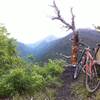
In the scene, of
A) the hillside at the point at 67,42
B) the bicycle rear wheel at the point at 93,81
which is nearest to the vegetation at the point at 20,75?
the bicycle rear wheel at the point at 93,81

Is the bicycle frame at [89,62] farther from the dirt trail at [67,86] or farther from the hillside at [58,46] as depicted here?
the hillside at [58,46]

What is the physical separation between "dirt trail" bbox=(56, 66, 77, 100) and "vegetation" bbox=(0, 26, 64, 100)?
17 centimetres

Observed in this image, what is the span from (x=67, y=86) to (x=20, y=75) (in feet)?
4.62

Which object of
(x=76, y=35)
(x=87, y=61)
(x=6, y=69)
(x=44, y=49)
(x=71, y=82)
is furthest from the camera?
(x=44, y=49)

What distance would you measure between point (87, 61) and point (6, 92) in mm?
1928

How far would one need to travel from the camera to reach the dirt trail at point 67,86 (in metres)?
8.08

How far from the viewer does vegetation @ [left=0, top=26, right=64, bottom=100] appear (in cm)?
828

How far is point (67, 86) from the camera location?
9.13 m

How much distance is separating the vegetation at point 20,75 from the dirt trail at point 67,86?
17 centimetres

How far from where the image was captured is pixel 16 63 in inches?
427

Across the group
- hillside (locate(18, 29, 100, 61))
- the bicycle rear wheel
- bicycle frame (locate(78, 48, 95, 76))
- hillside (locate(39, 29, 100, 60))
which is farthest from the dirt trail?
hillside (locate(39, 29, 100, 60))

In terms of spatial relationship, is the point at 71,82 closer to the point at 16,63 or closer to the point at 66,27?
the point at 16,63

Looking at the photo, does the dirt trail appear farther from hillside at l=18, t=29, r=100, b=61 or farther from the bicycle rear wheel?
hillside at l=18, t=29, r=100, b=61

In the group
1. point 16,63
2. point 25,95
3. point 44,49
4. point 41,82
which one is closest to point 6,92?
point 25,95
